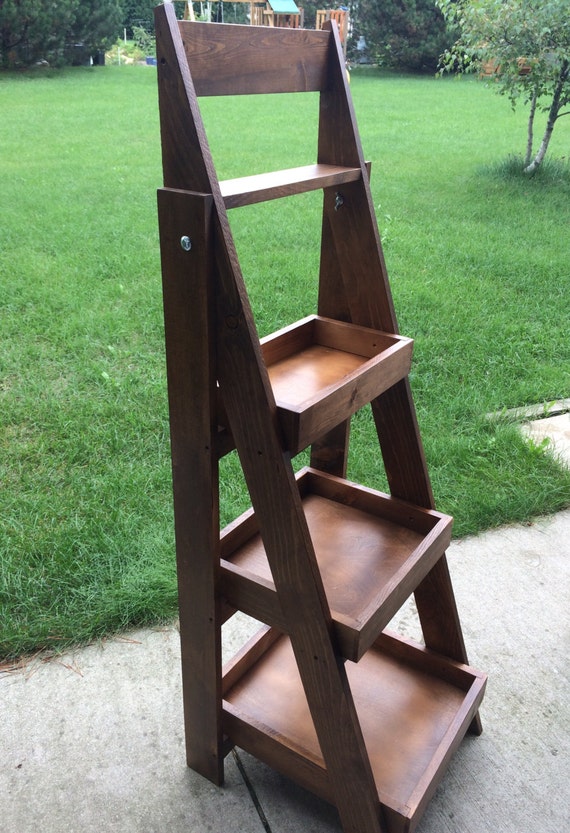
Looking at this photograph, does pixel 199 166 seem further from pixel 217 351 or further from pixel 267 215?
pixel 267 215

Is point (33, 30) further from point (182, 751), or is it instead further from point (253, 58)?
point (182, 751)

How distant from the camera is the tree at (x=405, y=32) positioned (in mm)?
19469

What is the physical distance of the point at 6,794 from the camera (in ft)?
5.51

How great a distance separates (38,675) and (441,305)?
3.30 m

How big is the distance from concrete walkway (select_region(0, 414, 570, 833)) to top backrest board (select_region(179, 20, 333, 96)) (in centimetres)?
155

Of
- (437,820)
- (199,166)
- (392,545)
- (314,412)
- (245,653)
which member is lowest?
(437,820)

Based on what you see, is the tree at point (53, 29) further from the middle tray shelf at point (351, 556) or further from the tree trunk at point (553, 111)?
the middle tray shelf at point (351, 556)

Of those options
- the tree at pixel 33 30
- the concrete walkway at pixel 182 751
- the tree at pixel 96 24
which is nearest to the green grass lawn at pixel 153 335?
the concrete walkway at pixel 182 751

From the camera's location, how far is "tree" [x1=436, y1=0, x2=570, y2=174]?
6457mm

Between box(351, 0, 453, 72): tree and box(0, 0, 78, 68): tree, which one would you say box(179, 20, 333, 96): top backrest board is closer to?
box(0, 0, 78, 68): tree

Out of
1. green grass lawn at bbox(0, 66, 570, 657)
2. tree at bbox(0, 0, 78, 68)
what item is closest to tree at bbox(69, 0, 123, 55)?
tree at bbox(0, 0, 78, 68)

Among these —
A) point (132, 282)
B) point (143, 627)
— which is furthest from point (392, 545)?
point (132, 282)

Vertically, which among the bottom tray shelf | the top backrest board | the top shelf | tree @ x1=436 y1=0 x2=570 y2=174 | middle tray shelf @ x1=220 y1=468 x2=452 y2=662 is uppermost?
tree @ x1=436 y1=0 x2=570 y2=174

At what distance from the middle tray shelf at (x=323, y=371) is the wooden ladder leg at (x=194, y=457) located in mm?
65
